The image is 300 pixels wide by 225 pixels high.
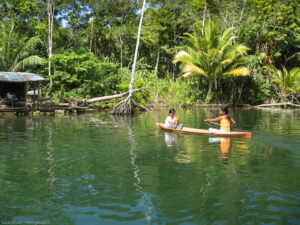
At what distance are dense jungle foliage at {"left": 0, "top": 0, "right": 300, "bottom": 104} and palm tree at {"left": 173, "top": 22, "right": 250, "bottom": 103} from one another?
80 millimetres

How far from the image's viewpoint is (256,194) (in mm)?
5672

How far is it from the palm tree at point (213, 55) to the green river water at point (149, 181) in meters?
16.4

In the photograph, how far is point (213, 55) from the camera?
1045 inches

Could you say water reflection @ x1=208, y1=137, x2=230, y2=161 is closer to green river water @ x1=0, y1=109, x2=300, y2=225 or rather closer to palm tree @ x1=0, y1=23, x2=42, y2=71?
green river water @ x1=0, y1=109, x2=300, y2=225

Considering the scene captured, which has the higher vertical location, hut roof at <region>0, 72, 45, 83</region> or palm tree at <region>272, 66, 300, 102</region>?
palm tree at <region>272, 66, 300, 102</region>

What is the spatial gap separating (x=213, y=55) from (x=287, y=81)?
7.80 meters

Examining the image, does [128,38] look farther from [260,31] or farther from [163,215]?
[163,215]

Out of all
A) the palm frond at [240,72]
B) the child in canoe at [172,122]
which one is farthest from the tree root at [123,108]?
the palm frond at [240,72]

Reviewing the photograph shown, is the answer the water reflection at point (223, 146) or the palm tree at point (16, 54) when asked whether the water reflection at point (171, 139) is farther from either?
the palm tree at point (16, 54)

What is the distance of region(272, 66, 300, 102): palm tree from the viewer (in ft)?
94.5

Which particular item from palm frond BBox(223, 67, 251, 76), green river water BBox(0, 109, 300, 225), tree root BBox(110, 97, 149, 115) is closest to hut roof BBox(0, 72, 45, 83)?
tree root BBox(110, 97, 149, 115)

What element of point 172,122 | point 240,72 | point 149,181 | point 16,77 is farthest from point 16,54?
point 149,181

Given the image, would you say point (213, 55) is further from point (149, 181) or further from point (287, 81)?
point (149, 181)

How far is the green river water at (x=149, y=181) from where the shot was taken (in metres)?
4.88
